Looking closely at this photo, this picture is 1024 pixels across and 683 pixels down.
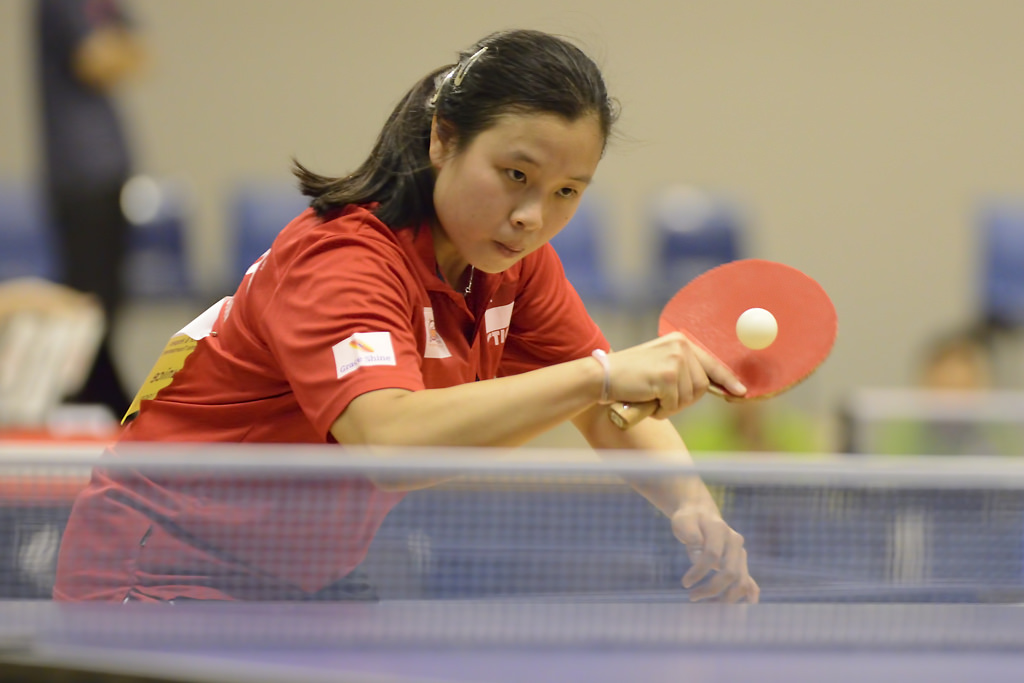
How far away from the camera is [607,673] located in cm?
138

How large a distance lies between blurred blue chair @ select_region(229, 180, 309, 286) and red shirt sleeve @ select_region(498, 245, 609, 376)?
11.9 ft

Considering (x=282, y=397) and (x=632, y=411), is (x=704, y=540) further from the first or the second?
(x=282, y=397)

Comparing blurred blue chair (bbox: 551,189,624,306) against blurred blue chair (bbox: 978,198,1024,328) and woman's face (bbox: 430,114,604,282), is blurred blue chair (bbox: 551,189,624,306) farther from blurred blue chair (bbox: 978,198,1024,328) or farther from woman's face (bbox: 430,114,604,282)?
woman's face (bbox: 430,114,604,282)

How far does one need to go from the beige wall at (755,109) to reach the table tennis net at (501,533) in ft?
16.2

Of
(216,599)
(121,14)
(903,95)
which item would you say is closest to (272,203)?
(121,14)

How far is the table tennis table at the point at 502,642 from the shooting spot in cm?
134

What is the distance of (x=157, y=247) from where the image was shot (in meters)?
5.70

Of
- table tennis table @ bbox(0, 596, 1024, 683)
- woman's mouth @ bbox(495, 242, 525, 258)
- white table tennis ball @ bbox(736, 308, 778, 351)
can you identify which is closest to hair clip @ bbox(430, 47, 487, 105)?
woman's mouth @ bbox(495, 242, 525, 258)

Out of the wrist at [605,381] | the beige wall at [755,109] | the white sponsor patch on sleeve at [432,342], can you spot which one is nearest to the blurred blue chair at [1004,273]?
the beige wall at [755,109]

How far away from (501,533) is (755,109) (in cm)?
547

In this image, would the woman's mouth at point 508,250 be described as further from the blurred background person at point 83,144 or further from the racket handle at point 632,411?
the blurred background person at point 83,144

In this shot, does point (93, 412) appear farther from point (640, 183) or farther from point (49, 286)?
point (640, 183)

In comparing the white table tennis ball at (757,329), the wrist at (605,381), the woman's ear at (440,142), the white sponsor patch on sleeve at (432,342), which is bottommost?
the wrist at (605,381)

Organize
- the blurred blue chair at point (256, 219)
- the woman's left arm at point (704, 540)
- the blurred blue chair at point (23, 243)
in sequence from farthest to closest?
the blurred blue chair at point (256, 219) → the blurred blue chair at point (23, 243) → the woman's left arm at point (704, 540)
